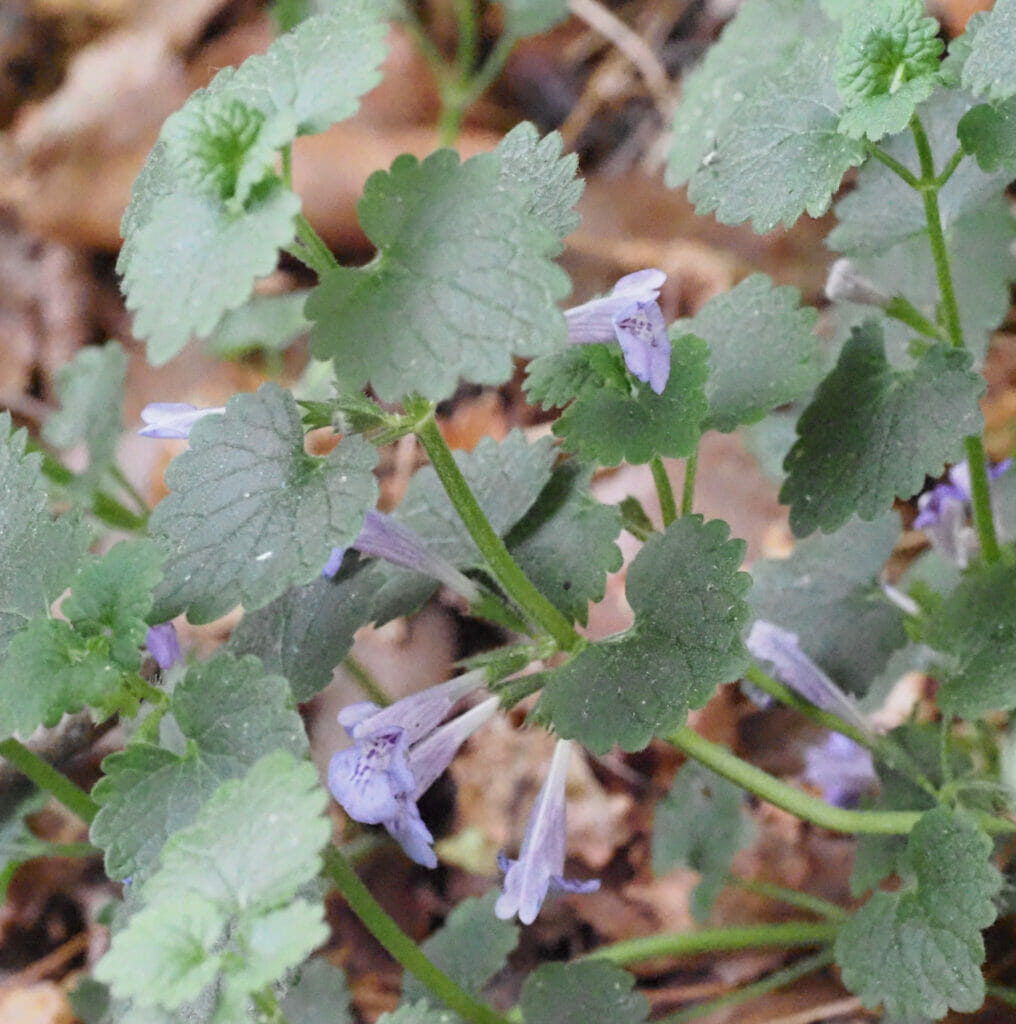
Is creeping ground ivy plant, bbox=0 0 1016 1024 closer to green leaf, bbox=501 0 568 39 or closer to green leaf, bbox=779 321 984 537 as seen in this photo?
green leaf, bbox=779 321 984 537

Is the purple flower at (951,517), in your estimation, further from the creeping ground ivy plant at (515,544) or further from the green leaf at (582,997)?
the green leaf at (582,997)

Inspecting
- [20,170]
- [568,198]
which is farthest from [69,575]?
[20,170]

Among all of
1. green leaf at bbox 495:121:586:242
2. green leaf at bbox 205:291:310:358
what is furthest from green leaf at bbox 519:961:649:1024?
green leaf at bbox 205:291:310:358

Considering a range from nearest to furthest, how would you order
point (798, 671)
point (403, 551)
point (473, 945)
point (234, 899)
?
1. point (234, 899)
2. point (403, 551)
3. point (798, 671)
4. point (473, 945)

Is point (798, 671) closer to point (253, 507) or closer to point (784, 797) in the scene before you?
point (784, 797)

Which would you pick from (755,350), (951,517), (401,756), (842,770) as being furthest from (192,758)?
(951,517)

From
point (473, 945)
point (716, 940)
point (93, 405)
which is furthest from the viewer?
point (93, 405)
